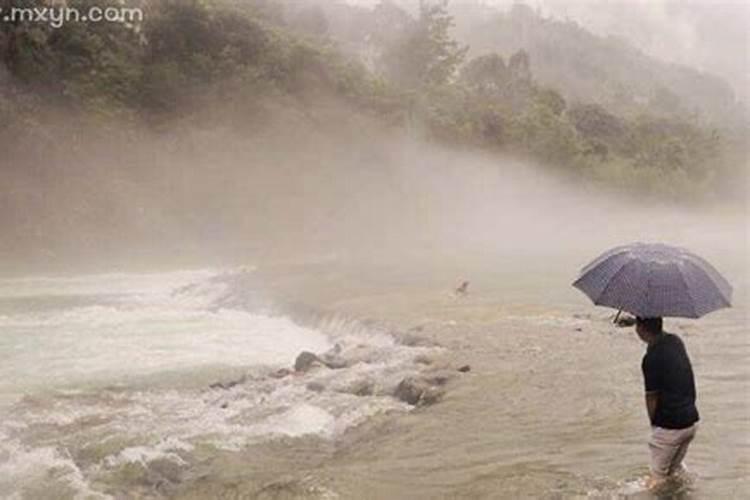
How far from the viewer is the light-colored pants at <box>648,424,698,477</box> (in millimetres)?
6949

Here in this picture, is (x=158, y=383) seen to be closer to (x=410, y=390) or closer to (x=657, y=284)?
(x=410, y=390)

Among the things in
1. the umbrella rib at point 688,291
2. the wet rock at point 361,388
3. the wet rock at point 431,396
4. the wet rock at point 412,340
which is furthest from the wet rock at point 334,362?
the umbrella rib at point 688,291

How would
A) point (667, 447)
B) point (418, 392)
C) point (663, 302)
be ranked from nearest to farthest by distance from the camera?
point (663, 302) < point (667, 447) < point (418, 392)

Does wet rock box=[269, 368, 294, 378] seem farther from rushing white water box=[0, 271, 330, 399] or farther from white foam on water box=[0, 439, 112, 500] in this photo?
white foam on water box=[0, 439, 112, 500]

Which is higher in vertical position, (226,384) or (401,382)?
(401,382)

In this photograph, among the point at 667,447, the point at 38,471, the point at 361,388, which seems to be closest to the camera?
the point at 667,447

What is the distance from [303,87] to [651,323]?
145 ft

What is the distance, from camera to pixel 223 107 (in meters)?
46.0

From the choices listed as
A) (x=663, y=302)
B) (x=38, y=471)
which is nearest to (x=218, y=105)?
(x=38, y=471)

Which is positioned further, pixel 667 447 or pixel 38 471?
pixel 38 471

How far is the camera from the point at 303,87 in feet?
161

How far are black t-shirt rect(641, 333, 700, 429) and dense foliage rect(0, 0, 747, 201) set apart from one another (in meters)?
34.5

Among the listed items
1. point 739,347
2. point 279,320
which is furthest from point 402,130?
point 739,347

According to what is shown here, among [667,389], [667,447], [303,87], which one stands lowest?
A: [667,447]
